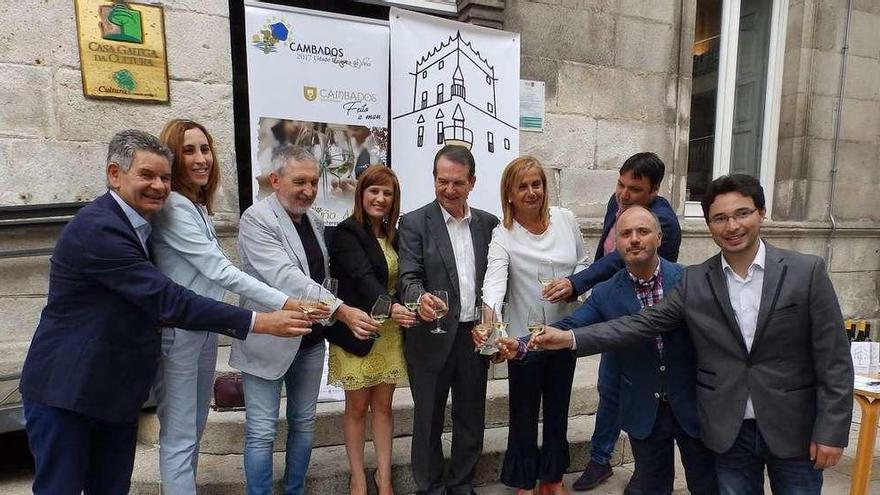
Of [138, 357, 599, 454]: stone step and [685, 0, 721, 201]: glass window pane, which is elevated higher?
[685, 0, 721, 201]: glass window pane

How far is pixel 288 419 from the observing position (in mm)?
2717

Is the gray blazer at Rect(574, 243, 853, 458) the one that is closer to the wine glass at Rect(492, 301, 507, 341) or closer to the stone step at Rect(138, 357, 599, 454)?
the wine glass at Rect(492, 301, 507, 341)

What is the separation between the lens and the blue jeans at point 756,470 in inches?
82.9

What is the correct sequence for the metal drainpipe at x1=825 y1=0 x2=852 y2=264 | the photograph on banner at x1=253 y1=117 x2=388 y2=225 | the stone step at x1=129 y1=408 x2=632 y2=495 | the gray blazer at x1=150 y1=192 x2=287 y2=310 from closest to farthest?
the gray blazer at x1=150 y1=192 x2=287 y2=310 → the stone step at x1=129 y1=408 x2=632 y2=495 → the photograph on banner at x1=253 y1=117 x2=388 y2=225 → the metal drainpipe at x1=825 y1=0 x2=852 y2=264

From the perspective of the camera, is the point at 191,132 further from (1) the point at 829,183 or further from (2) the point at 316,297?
(1) the point at 829,183

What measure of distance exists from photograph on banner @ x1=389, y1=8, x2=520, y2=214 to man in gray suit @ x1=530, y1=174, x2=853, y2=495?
2.60 metres

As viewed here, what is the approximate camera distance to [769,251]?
212cm

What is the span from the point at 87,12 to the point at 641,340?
13.5 feet

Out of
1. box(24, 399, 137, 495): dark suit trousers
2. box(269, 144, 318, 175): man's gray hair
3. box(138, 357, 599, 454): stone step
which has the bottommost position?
box(138, 357, 599, 454): stone step

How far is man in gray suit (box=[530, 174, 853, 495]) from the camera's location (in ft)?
6.50

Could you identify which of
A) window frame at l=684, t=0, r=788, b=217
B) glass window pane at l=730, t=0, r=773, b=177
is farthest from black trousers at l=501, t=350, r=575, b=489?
glass window pane at l=730, t=0, r=773, b=177

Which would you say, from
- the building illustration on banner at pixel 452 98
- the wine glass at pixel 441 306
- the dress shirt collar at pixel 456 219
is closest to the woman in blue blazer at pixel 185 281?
the wine glass at pixel 441 306

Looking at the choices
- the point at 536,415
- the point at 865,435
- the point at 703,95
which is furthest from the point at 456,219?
the point at 703,95

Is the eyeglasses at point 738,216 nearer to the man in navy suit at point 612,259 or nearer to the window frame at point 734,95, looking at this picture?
the man in navy suit at point 612,259
